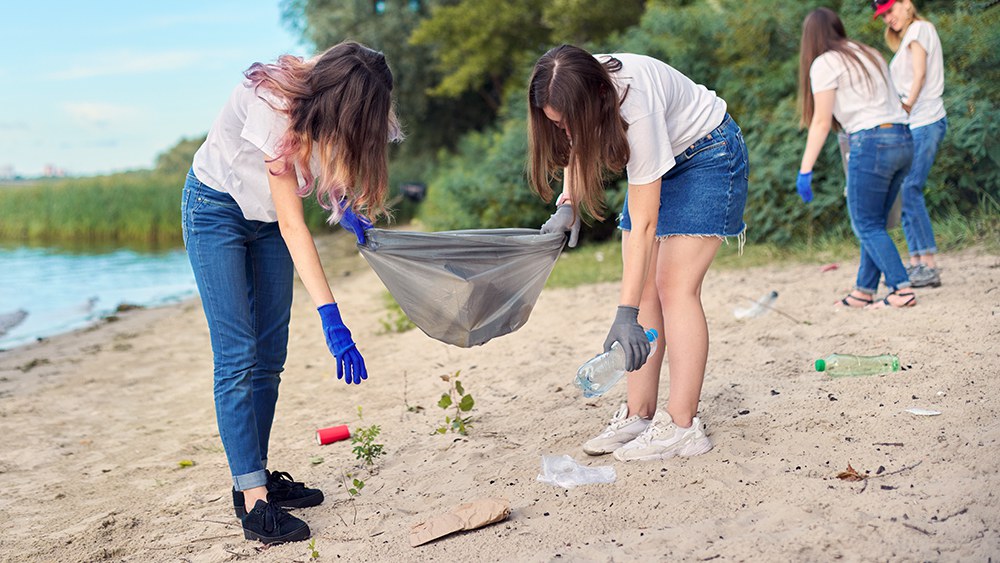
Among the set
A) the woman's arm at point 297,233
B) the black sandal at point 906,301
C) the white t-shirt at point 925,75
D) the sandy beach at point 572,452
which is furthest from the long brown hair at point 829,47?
the woman's arm at point 297,233

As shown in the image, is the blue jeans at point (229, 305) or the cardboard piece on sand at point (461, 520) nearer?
the cardboard piece on sand at point (461, 520)

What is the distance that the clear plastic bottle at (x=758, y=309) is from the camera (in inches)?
224

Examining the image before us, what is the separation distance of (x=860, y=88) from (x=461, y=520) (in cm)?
365

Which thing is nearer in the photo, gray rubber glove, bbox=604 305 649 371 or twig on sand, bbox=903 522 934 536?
twig on sand, bbox=903 522 934 536

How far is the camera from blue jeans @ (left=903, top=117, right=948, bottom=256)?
19.1 ft

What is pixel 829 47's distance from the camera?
5.21 m

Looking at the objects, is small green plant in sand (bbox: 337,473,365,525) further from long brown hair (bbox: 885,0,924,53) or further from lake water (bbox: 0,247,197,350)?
lake water (bbox: 0,247,197,350)

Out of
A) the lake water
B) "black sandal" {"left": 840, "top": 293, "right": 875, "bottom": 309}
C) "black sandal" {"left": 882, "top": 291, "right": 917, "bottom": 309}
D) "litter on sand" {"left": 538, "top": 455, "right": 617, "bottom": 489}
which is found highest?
"black sandal" {"left": 882, "top": 291, "right": 917, "bottom": 309}

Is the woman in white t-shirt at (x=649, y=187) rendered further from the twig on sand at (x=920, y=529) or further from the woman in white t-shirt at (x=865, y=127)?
the woman in white t-shirt at (x=865, y=127)

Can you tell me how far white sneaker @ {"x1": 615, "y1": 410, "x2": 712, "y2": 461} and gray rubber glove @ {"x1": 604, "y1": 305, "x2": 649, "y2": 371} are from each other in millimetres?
452

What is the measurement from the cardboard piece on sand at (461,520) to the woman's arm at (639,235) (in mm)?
821

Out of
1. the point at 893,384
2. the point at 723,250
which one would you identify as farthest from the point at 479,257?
the point at 723,250

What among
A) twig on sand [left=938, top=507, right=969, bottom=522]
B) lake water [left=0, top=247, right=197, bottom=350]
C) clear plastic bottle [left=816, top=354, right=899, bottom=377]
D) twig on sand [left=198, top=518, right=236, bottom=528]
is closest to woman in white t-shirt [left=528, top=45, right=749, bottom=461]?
twig on sand [left=938, top=507, right=969, bottom=522]

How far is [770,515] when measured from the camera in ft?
8.87
